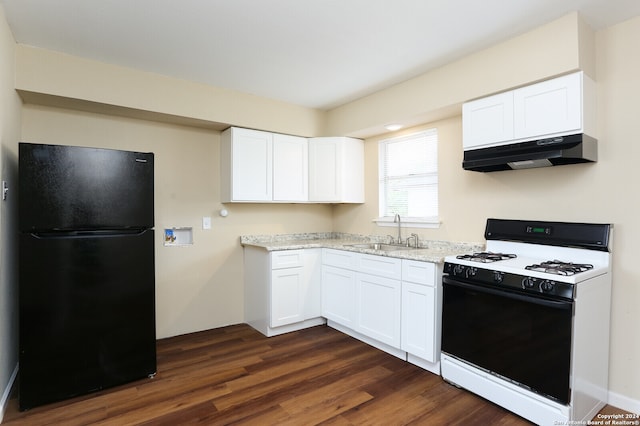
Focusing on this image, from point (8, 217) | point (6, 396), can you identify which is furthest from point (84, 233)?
point (6, 396)

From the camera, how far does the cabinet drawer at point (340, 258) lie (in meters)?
3.35

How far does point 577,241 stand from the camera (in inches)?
91.7

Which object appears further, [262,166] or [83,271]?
[262,166]

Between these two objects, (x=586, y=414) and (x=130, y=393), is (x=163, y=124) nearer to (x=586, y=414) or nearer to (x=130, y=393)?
(x=130, y=393)

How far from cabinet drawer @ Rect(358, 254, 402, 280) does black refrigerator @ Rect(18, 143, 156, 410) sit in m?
1.76

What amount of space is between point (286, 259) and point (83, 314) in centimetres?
172

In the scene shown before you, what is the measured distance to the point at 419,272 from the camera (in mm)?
2711

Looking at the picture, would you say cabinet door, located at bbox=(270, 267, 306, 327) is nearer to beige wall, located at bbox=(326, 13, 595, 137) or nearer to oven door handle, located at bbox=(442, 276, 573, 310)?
oven door handle, located at bbox=(442, 276, 573, 310)

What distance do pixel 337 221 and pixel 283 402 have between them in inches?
101

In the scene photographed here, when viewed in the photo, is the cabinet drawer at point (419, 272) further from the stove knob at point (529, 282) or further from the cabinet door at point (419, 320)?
the stove knob at point (529, 282)

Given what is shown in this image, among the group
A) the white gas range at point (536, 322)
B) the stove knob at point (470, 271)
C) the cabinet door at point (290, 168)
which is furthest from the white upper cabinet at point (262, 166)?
the stove knob at point (470, 271)

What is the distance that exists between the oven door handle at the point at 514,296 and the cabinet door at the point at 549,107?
1038 mm

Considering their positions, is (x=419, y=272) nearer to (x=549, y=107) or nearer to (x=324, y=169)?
(x=549, y=107)

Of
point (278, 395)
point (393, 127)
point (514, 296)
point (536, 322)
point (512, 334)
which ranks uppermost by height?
point (393, 127)
